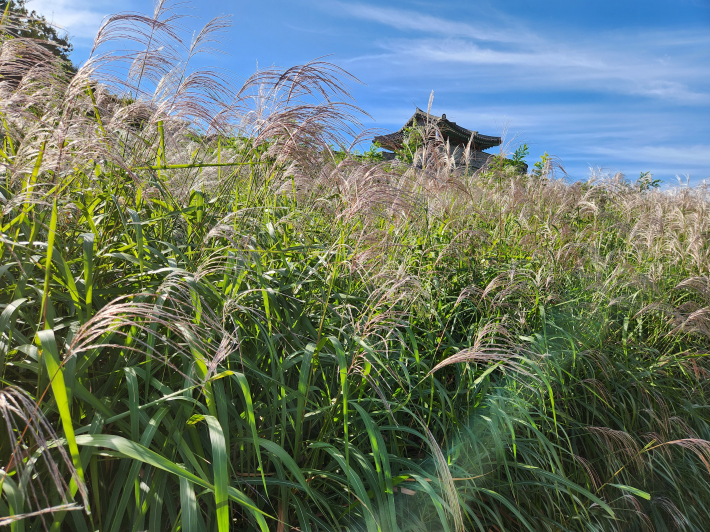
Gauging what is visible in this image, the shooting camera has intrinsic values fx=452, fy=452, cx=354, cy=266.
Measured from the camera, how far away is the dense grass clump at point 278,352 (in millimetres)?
1324

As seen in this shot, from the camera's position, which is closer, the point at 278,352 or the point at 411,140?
the point at 278,352

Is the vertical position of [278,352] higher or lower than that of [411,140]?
lower

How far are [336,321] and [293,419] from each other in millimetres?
521

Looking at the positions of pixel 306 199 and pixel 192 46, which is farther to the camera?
pixel 306 199

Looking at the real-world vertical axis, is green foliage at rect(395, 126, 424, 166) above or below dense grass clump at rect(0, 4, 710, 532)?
above

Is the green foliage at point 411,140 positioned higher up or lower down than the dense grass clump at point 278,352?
higher up

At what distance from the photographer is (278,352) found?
2.01 metres

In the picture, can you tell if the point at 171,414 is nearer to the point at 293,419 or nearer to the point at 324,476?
the point at 293,419

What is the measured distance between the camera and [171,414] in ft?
5.02

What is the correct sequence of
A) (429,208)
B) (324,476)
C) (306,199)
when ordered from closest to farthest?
Answer: (324,476) < (306,199) < (429,208)

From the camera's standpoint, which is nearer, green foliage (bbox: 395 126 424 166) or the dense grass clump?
the dense grass clump

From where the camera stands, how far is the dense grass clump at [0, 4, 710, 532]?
132cm

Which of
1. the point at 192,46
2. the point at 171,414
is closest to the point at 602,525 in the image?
the point at 171,414

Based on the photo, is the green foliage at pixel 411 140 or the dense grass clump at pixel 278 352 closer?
the dense grass clump at pixel 278 352
